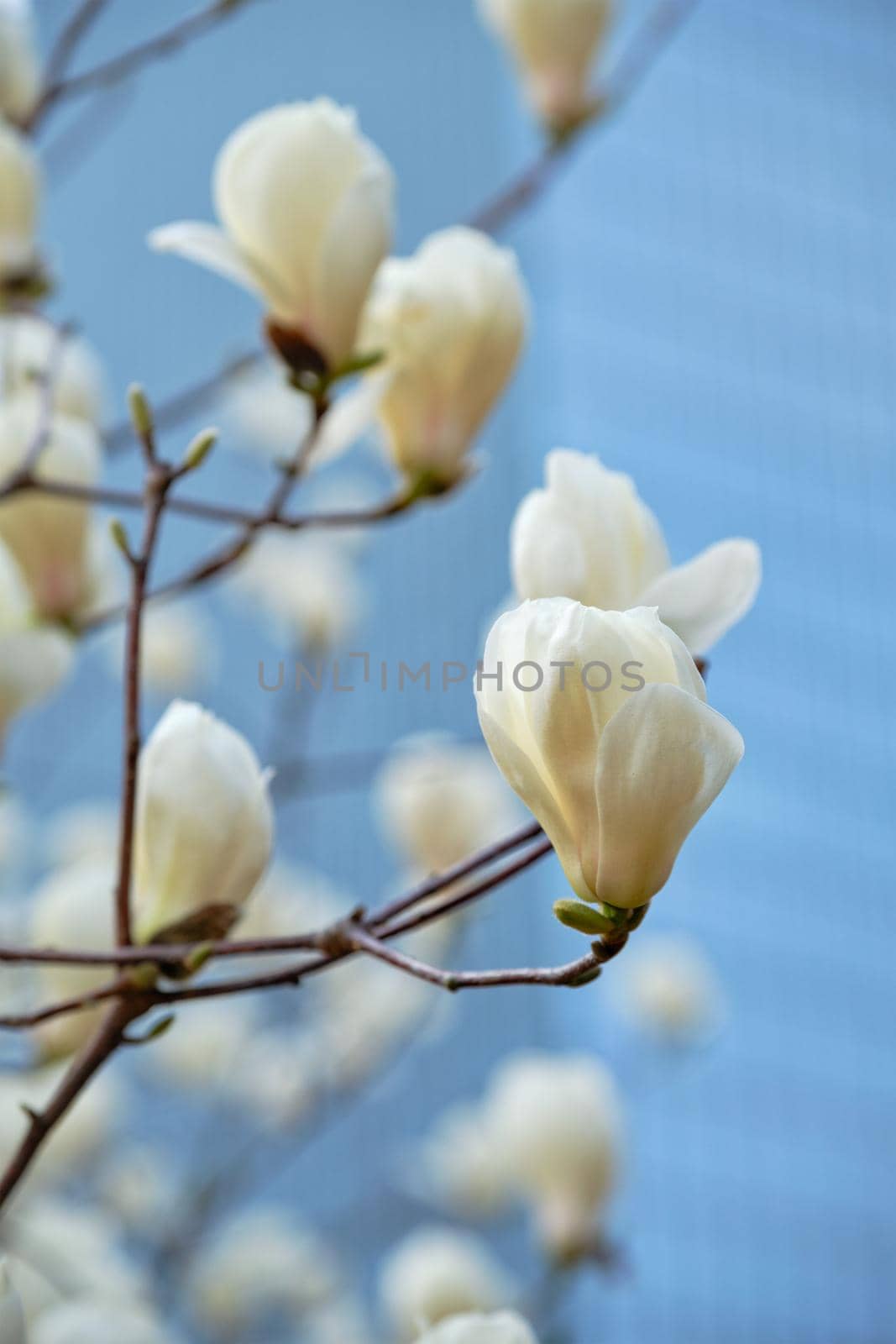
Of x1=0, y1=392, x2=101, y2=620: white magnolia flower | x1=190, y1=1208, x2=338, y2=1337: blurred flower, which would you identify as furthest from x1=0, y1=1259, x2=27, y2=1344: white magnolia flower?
x1=190, y1=1208, x2=338, y2=1337: blurred flower

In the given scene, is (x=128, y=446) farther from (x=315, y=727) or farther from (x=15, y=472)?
(x=315, y=727)

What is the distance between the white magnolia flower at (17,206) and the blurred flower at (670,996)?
3.67 ft

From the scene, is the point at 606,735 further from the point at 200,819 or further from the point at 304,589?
the point at 304,589

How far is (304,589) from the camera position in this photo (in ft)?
3.96

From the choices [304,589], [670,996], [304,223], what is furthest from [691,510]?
[304,223]

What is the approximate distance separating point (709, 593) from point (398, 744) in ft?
0.72

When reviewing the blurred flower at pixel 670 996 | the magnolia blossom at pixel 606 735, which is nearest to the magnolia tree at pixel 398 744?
the magnolia blossom at pixel 606 735

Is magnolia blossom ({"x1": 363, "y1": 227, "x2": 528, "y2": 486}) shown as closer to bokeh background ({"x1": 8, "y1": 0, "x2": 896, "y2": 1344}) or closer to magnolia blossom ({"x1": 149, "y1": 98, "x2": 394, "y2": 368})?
magnolia blossom ({"x1": 149, "y1": 98, "x2": 394, "y2": 368})

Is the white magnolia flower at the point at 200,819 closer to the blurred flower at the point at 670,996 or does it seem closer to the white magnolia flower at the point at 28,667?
the white magnolia flower at the point at 28,667

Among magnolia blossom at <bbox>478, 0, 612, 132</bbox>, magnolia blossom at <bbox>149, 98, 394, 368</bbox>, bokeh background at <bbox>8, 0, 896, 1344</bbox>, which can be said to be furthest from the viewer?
bokeh background at <bbox>8, 0, 896, 1344</bbox>

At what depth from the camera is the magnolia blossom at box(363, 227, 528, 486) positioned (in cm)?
46

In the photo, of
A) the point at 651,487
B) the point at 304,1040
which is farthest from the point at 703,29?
the point at 304,1040

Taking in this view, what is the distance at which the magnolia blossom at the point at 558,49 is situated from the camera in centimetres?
69

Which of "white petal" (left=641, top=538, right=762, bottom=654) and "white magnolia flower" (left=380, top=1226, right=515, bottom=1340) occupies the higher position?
"white petal" (left=641, top=538, right=762, bottom=654)
